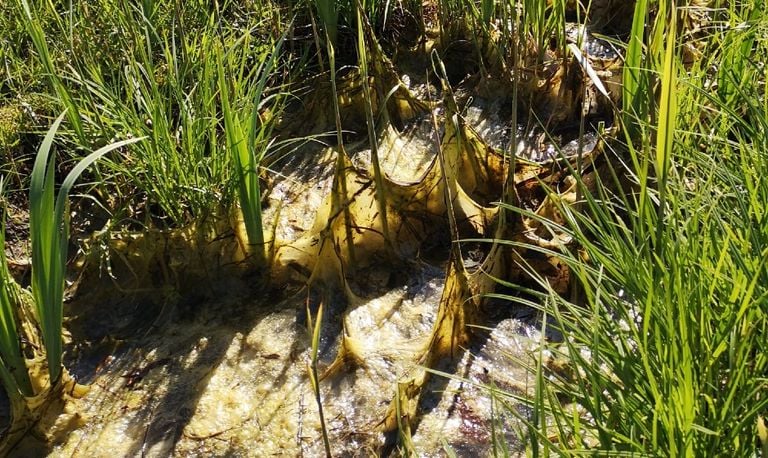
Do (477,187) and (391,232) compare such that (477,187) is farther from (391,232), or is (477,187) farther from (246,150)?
(246,150)

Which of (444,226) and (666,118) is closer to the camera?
(666,118)

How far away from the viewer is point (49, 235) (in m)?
1.57

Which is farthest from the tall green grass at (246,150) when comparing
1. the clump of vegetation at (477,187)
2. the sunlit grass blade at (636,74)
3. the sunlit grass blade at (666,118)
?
the sunlit grass blade at (666,118)

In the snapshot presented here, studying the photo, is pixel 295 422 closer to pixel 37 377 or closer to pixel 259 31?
pixel 37 377

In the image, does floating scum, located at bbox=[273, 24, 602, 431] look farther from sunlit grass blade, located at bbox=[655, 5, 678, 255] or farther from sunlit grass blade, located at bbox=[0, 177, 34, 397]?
sunlit grass blade, located at bbox=[655, 5, 678, 255]

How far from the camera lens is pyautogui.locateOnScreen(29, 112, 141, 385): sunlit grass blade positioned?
151 centimetres

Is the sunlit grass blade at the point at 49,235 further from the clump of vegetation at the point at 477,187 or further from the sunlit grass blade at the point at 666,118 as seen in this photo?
the sunlit grass blade at the point at 666,118

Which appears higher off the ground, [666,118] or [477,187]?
[666,118]

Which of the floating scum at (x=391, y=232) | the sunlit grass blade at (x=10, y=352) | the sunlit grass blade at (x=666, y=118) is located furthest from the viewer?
the floating scum at (x=391, y=232)

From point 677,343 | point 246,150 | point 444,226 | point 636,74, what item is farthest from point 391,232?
point 677,343

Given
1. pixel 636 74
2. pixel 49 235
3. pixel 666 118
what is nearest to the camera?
pixel 666 118

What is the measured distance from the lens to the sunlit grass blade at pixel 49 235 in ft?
4.94

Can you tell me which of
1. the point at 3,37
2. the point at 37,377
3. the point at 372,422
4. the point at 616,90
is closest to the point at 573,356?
the point at 372,422

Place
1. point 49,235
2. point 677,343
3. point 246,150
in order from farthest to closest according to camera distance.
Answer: point 246,150
point 49,235
point 677,343
